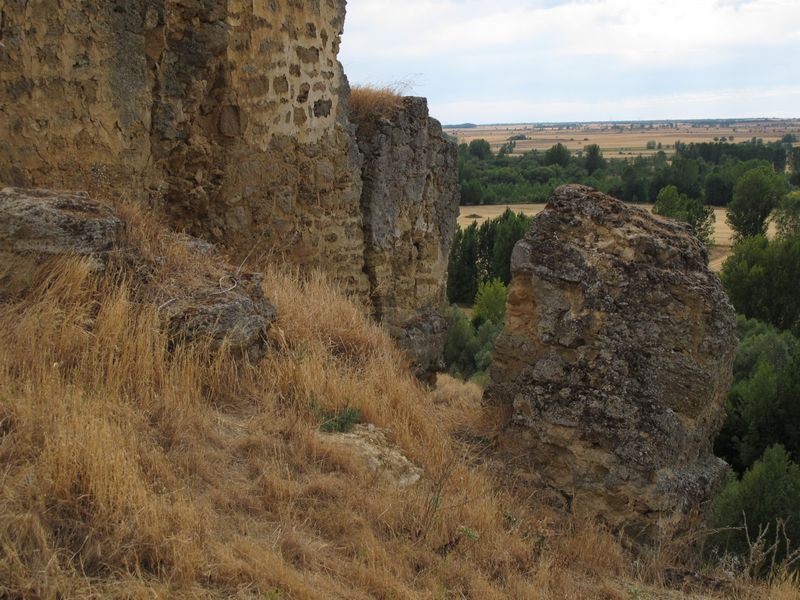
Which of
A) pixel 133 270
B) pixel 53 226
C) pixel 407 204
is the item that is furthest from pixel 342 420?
pixel 407 204

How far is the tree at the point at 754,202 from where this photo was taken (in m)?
37.2

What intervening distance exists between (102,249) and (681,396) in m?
3.31

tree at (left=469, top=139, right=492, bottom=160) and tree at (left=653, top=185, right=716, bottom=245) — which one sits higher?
tree at (left=469, top=139, right=492, bottom=160)

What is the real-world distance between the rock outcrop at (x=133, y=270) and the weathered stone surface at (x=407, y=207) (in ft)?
9.56

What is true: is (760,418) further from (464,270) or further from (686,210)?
(686,210)

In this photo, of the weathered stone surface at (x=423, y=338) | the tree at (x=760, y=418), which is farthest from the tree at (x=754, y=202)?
the weathered stone surface at (x=423, y=338)

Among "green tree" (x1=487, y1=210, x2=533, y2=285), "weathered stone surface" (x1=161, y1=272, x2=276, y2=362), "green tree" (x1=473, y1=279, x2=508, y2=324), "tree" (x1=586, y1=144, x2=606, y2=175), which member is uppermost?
"tree" (x1=586, y1=144, x2=606, y2=175)

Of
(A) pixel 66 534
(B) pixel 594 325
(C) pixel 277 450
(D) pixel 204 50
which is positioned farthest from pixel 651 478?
(D) pixel 204 50

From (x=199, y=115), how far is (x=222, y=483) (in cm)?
395

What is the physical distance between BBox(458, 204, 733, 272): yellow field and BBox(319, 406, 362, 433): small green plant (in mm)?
36589

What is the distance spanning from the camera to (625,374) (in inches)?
160

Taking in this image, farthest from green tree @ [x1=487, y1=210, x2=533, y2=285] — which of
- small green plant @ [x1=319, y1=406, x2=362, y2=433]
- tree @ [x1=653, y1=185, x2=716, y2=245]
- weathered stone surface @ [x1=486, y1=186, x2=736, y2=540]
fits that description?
small green plant @ [x1=319, y1=406, x2=362, y2=433]

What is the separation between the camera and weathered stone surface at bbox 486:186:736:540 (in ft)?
12.9

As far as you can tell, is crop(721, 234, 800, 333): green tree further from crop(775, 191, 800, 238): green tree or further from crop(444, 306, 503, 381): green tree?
crop(444, 306, 503, 381): green tree
